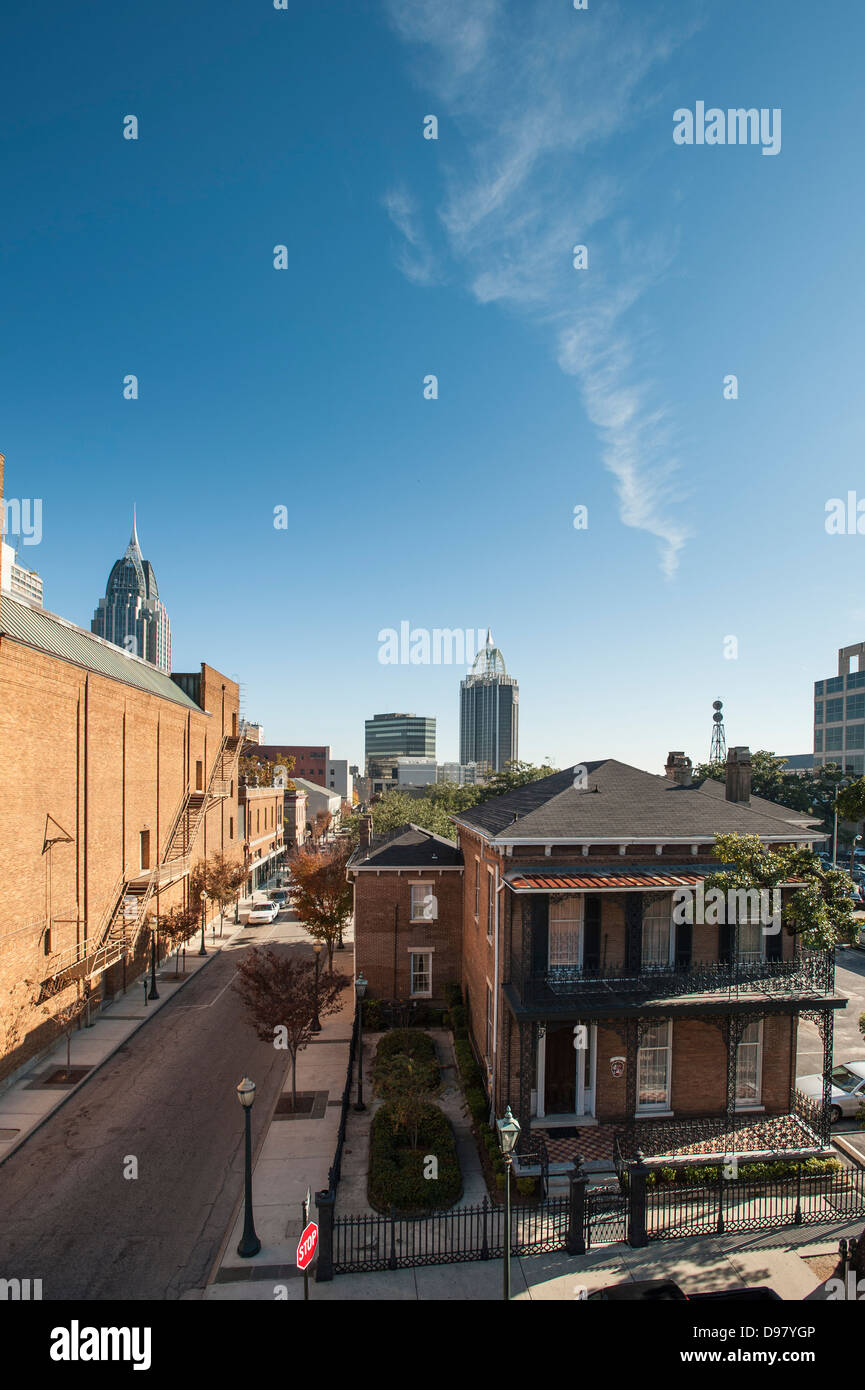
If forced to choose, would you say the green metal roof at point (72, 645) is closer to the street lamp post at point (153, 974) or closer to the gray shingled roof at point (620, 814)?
the street lamp post at point (153, 974)

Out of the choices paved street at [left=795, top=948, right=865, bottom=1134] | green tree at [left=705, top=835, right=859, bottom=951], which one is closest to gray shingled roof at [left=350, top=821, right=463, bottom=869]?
green tree at [left=705, top=835, right=859, bottom=951]

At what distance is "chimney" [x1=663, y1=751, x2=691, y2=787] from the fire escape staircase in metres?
21.4

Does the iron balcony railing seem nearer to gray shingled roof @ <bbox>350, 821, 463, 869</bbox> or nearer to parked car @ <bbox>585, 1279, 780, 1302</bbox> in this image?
parked car @ <bbox>585, 1279, 780, 1302</bbox>

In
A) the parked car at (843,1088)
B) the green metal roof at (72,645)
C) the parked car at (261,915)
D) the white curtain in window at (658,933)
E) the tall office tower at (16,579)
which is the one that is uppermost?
the tall office tower at (16,579)

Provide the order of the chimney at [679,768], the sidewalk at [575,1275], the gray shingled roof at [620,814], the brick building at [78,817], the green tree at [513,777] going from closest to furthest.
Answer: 1. the sidewalk at [575,1275]
2. the gray shingled roof at [620,814]
3. the brick building at [78,817]
4. the chimney at [679,768]
5. the green tree at [513,777]

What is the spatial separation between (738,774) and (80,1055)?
2385 centimetres

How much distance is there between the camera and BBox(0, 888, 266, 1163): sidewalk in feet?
56.9

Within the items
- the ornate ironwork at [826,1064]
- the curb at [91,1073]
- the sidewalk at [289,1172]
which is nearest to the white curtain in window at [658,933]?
the ornate ironwork at [826,1064]

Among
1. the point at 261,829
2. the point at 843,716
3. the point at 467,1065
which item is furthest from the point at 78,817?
the point at 843,716

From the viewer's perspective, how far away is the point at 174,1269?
12.0 m

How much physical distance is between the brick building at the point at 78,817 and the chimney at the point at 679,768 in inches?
815

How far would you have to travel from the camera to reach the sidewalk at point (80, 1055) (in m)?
17.3

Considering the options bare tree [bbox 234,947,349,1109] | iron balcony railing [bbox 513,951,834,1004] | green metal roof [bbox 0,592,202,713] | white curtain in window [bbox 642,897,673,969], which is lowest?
bare tree [bbox 234,947,349,1109]
